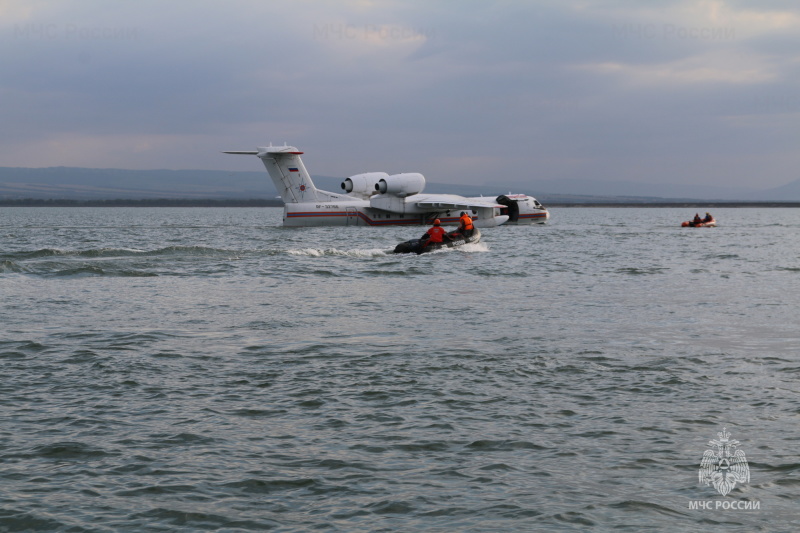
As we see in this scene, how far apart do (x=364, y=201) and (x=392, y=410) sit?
57.9 m

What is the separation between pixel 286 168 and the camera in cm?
6325

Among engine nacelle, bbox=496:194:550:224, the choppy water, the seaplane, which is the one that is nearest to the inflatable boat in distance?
the choppy water

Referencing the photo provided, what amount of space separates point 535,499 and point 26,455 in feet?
16.6

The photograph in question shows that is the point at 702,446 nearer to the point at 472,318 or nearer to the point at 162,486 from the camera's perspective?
the point at 162,486

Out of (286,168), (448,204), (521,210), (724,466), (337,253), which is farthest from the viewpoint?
(521,210)

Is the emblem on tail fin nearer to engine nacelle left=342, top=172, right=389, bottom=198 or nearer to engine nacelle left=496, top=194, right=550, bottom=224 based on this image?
engine nacelle left=342, top=172, right=389, bottom=198

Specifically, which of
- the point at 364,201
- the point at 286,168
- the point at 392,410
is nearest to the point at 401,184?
the point at 364,201

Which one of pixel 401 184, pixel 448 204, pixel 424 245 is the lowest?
pixel 424 245

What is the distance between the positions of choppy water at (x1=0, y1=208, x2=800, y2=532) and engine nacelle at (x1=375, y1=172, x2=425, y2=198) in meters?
44.8

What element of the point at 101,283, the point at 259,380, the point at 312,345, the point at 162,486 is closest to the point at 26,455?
the point at 162,486

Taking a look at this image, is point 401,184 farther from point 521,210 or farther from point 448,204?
point 521,210

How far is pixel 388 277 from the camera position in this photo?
27.2 meters

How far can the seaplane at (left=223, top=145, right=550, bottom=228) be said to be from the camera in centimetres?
6331

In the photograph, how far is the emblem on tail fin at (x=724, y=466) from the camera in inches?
289
